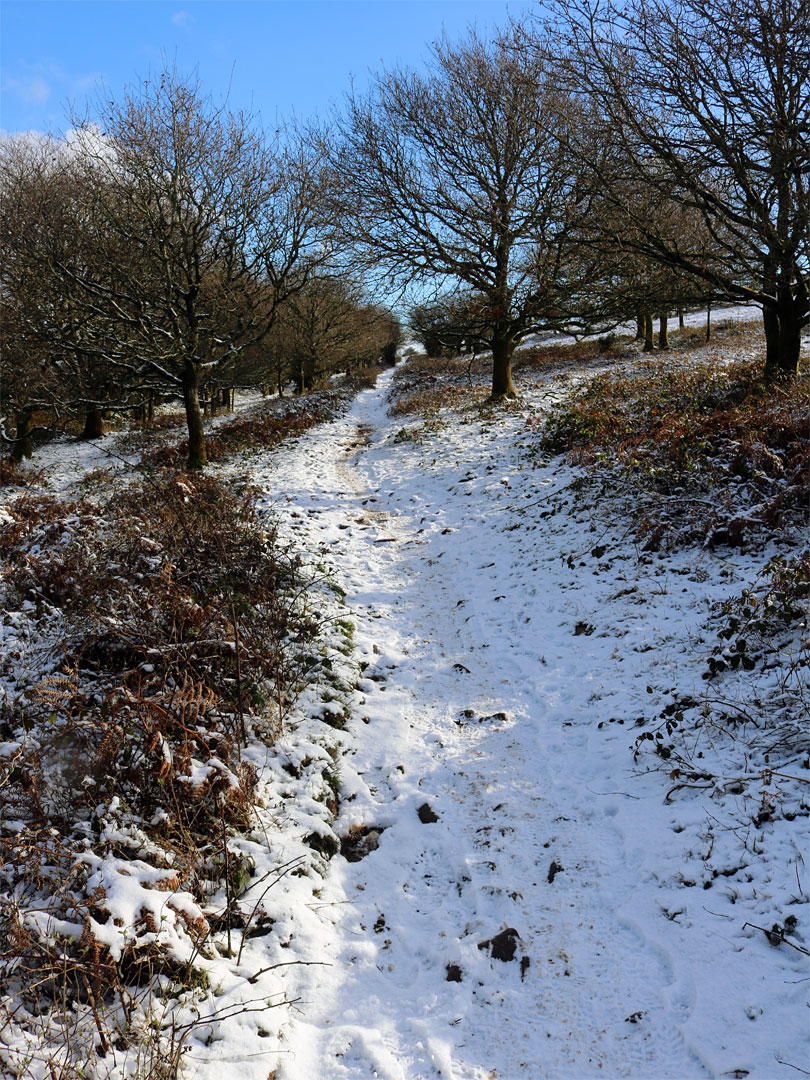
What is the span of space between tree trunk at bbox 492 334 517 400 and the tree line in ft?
0.18

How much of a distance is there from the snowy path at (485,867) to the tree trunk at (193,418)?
9.07 meters

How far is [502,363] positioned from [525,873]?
53.7 feet

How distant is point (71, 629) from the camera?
5.36 m

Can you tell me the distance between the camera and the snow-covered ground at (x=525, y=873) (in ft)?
8.96

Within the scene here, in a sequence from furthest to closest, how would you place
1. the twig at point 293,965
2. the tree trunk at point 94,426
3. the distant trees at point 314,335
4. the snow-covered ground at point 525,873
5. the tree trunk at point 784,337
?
the distant trees at point 314,335
the tree trunk at point 94,426
the tree trunk at point 784,337
the twig at point 293,965
the snow-covered ground at point 525,873

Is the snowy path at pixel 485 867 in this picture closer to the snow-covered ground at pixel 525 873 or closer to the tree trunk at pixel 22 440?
the snow-covered ground at pixel 525 873

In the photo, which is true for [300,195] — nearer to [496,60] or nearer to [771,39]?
[496,60]

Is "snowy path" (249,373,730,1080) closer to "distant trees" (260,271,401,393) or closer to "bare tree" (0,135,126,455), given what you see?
"bare tree" (0,135,126,455)

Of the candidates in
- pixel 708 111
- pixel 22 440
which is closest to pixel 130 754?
pixel 708 111

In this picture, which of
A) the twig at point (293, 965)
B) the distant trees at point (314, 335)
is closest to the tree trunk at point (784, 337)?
the twig at point (293, 965)

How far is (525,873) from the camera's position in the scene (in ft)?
12.1

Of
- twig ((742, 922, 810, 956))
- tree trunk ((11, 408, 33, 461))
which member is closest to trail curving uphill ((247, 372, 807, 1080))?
twig ((742, 922, 810, 956))

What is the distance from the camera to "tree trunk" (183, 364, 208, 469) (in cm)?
1474

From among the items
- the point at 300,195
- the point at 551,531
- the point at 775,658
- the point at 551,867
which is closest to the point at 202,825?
the point at 551,867
